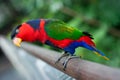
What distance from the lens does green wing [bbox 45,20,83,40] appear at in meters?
0.87

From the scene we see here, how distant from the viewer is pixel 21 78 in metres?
1.18

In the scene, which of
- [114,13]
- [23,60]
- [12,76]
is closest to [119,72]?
[23,60]

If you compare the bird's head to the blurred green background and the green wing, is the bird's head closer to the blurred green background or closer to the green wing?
the green wing

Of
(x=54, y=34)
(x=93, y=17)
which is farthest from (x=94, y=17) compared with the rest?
(x=54, y=34)

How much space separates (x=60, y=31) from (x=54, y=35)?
2 cm

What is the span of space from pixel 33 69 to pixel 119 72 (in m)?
0.55

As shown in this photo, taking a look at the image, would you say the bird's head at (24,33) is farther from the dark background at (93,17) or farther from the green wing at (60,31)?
the dark background at (93,17)

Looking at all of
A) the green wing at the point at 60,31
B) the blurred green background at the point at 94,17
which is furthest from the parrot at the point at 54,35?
the blurred green background at the point at 94,17

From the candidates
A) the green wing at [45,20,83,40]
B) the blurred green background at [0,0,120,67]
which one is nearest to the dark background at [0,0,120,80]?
the blurred green background at [0,0,120,67]

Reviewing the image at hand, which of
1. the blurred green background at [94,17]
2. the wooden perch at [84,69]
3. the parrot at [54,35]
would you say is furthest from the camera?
the blurred green background at [94,17]

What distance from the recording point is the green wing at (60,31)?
87cm

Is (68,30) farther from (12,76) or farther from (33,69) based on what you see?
(12,76)

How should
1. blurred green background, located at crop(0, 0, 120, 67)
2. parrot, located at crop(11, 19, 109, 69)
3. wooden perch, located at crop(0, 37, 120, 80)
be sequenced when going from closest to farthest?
wooden perch, located at crop(0, 37, 120, 80) < parrot, located at crop(11, 19, 109, 69) < blurred green background, located at crop(0, 0, 120, 67)

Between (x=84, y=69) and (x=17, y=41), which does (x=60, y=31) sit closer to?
(x=17, y=41)
